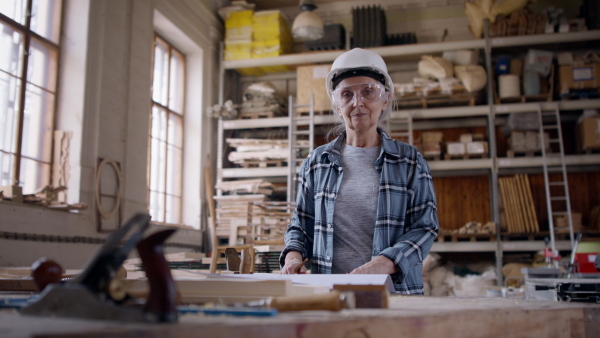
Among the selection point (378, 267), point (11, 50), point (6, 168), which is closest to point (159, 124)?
point (11, 50)

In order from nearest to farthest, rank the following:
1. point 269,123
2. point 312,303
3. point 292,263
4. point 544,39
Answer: point 312,303 < point 292,263 < point 544,39 < point 269,123

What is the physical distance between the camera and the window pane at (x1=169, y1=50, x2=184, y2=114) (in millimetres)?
10421

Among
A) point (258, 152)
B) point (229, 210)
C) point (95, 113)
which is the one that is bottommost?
point (229, 210)

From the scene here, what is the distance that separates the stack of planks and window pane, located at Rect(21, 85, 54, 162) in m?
7.74

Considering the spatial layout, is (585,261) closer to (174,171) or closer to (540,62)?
(540,62)

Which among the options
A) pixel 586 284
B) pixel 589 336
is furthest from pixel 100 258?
pixel 586 284

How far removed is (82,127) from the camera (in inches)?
284

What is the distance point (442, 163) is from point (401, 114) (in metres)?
1.19

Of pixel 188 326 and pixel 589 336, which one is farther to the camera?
pixel 589 336

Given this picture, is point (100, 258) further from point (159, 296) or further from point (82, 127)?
point (82, 127)

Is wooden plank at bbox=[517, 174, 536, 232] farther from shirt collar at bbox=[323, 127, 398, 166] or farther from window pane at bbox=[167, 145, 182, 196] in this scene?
shirt collar at bbox=[323, 127, 398, 166]

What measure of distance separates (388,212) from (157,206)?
303 inches

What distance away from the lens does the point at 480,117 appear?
11.0 meters

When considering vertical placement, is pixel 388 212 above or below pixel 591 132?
below
